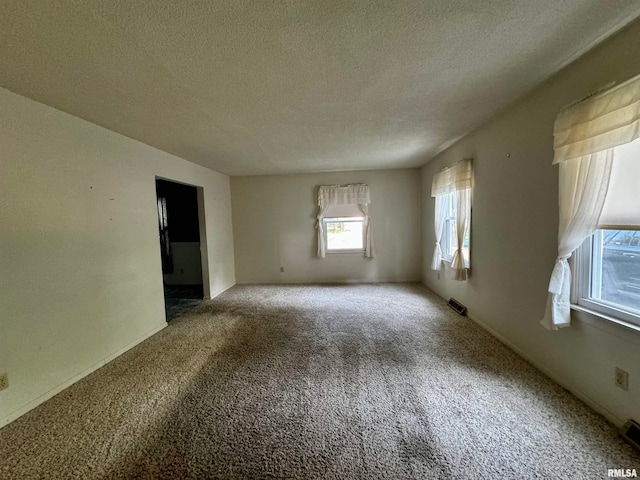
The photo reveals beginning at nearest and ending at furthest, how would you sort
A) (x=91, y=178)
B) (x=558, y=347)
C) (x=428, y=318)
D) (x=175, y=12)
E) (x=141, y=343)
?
(x=175, y=12)
(x=558, y=347)
(x=91, y=178)
(x=141, y=343)
(x=428, y=318)

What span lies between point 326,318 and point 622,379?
8.34 ft

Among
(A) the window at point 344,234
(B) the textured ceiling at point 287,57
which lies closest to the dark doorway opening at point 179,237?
(A) the window at point 344,234

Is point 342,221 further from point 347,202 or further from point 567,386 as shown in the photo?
point 567,386

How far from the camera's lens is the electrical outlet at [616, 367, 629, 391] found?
56.9 inches

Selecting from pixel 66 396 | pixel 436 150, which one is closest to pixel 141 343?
pixel 66 396

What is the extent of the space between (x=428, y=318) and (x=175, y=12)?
3.59 meters

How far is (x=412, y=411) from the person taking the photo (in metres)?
1.68

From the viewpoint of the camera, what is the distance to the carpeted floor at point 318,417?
4.32ft

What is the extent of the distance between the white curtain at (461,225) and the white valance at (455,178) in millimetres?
93

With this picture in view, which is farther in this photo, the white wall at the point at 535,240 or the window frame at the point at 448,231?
the window frame at the point at 448,231

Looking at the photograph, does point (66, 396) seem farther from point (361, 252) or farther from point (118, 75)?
point (361, 252)

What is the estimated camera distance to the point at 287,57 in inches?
60.4

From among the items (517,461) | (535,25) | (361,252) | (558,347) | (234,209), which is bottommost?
(517,461)

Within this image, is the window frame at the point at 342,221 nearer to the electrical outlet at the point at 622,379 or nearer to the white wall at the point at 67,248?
the white wall at the point at 67,248
